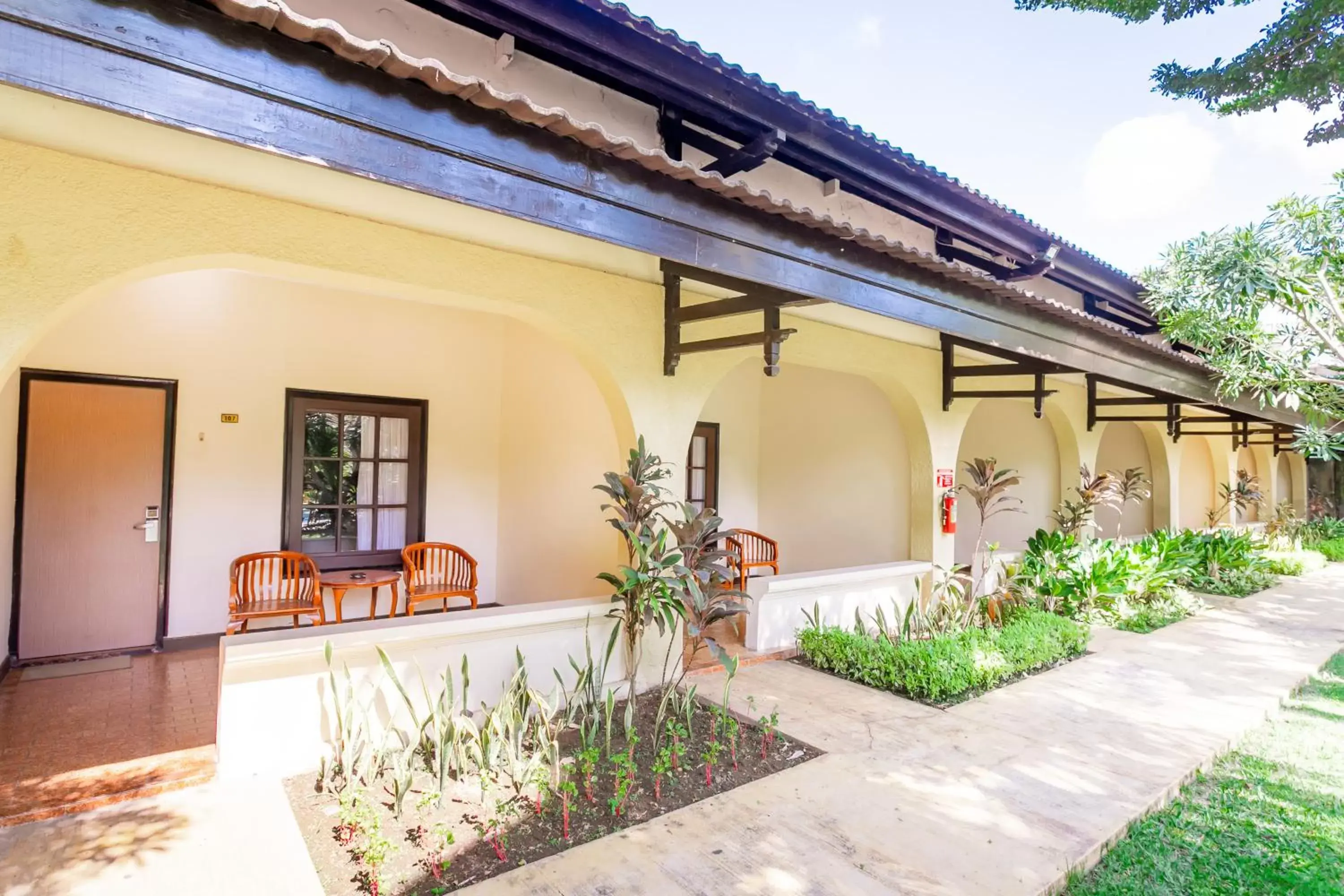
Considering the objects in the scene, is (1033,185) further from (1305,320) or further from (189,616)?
(189,616)

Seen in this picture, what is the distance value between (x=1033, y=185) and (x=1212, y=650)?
13230mm

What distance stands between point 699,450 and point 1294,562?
1062 centimetres

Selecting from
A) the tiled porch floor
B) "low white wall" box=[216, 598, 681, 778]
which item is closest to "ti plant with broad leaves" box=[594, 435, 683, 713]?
"low white wall" box=[216, 598, 681, 778]

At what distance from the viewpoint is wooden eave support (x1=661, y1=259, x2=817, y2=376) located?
13.2 feet

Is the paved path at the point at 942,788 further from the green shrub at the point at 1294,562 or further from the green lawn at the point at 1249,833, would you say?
the green shrub at the point at 1294,562

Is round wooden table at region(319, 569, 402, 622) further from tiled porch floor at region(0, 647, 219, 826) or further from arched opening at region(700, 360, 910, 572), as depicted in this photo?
arched opening at region(700, 360, 910, 572)

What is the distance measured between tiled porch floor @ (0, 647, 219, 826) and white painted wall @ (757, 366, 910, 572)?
6.43 meters

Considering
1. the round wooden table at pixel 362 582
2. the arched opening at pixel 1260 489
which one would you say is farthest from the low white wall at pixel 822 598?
the arched opening at pixel 1260 489

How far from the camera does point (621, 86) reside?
4141 mm

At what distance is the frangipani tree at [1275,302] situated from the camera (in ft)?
16.9

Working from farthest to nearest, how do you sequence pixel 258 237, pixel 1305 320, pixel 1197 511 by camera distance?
pixel 1197 511 → pixel 1305 320 → pixel 258 237

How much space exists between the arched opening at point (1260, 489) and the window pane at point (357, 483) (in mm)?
17121

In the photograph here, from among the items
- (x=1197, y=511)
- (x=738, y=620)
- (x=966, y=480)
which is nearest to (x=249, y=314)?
(x=738, y=620)

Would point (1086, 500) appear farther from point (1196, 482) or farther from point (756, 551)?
point (1196, 482)
